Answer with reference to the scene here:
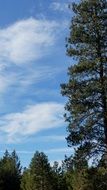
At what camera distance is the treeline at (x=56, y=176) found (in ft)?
118

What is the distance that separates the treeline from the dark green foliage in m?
1.06

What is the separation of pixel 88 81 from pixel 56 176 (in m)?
65.7

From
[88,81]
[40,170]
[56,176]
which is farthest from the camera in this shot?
[56,176]

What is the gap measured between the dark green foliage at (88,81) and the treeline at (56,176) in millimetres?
1063

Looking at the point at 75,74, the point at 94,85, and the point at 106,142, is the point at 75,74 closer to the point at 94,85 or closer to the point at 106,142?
the point at 94,85

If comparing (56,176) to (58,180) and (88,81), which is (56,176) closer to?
(58,180)

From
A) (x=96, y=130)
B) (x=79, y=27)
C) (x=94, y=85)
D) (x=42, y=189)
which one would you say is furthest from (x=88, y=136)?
(x=42, y=189)

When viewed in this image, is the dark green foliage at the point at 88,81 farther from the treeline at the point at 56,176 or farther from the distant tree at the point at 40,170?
the distant tree at the point at 40,170

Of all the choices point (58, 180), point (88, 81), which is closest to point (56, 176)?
point (58, 180)

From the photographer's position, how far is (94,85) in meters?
36.2

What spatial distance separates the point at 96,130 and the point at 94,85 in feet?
9.88

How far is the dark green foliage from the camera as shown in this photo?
118ft

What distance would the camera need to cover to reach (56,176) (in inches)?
3959

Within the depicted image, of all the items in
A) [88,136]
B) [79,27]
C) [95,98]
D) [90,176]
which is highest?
[79,27]
